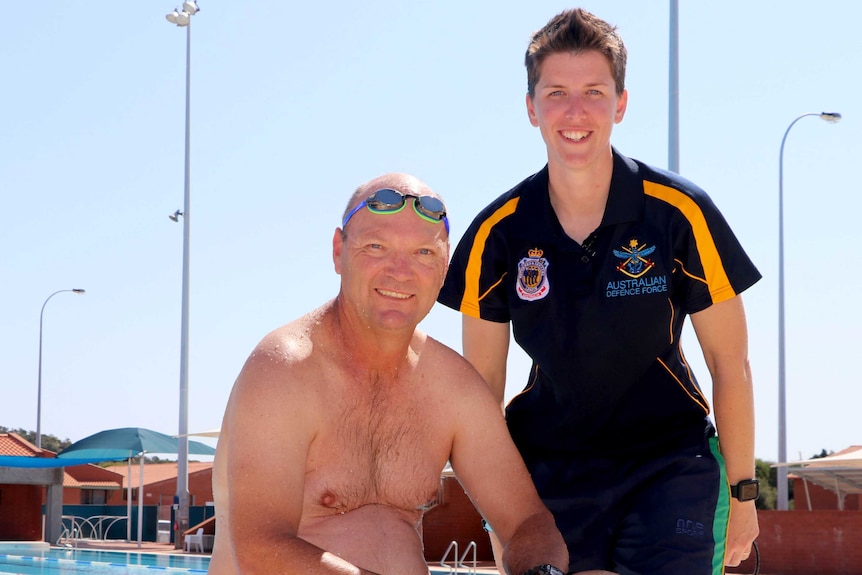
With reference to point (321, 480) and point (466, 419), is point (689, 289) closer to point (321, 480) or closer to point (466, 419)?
point (466, 419)

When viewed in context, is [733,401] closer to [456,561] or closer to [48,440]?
[456,561]

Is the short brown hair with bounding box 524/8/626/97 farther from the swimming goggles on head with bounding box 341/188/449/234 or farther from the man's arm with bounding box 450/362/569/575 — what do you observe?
the man's arm with bounding box 450/362/569/575

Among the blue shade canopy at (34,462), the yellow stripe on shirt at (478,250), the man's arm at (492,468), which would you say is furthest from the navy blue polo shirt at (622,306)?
the blue shade canopy at (34,462)

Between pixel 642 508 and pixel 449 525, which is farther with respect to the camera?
pixel 449 525

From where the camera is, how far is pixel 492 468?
3.01 m

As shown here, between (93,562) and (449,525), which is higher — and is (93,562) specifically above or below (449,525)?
below

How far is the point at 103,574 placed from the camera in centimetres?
1892

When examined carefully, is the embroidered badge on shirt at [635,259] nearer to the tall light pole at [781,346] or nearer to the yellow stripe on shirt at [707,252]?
the yellow stripe on shirt at [707,252]

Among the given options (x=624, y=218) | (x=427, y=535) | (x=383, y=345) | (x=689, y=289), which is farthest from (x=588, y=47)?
(x=427, y=535)

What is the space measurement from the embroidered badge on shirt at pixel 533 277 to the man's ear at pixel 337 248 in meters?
0.86

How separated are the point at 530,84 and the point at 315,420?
Result: 1554 millimetres

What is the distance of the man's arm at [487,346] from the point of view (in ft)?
12.4

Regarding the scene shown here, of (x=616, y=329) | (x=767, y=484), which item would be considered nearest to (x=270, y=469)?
(x=616, y=329)

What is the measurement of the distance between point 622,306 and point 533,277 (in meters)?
0.32
